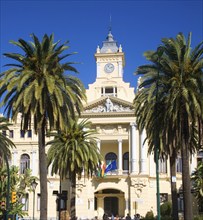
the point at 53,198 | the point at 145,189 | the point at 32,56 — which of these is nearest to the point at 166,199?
the point at 145,189

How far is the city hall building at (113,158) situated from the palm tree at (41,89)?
A: 35050 mm

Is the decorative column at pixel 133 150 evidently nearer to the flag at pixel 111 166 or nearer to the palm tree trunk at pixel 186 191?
the flag at pixel 111 166

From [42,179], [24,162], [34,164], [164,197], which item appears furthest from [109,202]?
[42,179]

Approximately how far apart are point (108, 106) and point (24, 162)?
56.6 ft

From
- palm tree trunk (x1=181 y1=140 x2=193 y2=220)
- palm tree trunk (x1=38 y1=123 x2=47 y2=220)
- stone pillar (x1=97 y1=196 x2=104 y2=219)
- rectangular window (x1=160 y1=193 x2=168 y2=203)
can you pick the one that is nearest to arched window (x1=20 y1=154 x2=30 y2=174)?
stone pillar (x1=97 y1=196 x2=104 y2=219)

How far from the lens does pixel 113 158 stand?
76062mm

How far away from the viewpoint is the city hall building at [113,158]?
69.2 m

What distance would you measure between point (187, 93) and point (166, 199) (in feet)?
136

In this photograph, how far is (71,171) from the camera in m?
44.8

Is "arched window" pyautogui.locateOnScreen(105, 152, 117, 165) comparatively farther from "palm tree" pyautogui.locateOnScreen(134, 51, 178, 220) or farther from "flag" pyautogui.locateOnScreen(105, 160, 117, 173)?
"palm tree" pyautogui.locateOnScreen(134, 51, 178, 220)

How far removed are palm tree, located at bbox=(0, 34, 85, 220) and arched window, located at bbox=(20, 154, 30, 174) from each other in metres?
43.4

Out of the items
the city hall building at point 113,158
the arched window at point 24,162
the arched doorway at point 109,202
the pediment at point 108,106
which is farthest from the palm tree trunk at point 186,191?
the arched window at point 24,162

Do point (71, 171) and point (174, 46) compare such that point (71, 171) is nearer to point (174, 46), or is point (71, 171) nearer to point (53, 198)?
point (174, 46)

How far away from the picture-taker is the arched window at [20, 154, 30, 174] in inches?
3004
